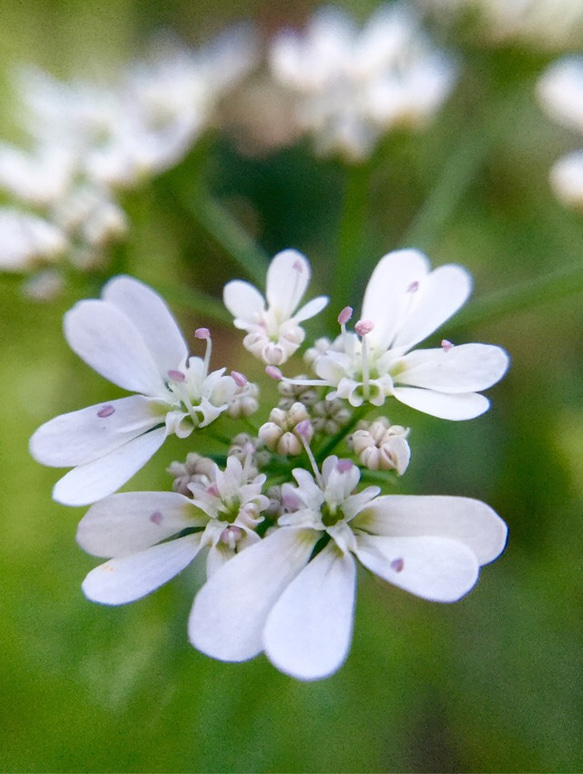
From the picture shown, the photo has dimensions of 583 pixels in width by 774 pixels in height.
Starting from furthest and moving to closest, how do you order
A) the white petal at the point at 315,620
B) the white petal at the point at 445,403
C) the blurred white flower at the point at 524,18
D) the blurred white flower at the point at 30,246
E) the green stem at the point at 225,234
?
the blurred white flower at the point at 524,18, the green stem at the point at 225,234, the blurred white flower at the point at 30,246, the white petal at the point at 445,403, the white petal at the point at 315,620

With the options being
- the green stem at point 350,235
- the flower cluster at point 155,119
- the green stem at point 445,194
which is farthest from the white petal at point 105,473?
the green stem at point 445,194

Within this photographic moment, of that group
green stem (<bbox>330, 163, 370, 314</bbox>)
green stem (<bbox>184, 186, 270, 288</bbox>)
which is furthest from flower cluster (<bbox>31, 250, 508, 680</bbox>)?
green stem (<bbox>184, 186, 270, 288</bbox>)

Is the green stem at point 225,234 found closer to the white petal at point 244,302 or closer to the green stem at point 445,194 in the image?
the green stem at point 445,194

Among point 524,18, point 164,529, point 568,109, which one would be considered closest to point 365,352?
point 164,529

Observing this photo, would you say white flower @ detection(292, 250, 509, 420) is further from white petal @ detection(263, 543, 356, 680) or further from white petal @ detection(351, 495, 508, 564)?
white petal @ detection(263, 543, 356, 680)

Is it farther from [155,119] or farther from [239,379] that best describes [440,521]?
[155,119]

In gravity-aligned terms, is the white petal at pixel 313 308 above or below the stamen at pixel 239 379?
above
